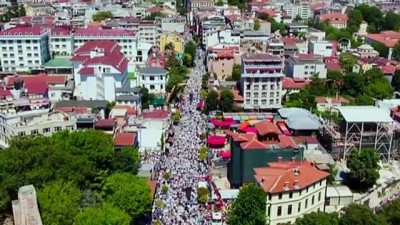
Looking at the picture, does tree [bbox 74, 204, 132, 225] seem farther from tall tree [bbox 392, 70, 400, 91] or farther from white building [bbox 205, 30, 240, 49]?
white building [bbox 205, 30, 240, 49]

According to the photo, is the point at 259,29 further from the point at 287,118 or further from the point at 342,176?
the point at 342,176

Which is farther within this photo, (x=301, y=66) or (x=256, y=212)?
(x=301, y=66)

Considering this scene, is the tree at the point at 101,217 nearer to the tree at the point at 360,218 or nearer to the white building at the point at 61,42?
the tree at the point at 360,218

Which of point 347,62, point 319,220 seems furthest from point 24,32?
point 319,220

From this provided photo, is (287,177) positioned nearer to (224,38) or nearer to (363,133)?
(363,133)

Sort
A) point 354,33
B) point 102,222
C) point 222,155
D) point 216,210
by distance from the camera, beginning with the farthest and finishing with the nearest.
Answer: point 354,33
point 222,155
point 216,210
point 102,222

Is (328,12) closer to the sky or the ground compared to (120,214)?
closer to the sky

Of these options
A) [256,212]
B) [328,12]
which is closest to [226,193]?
[256,212]
